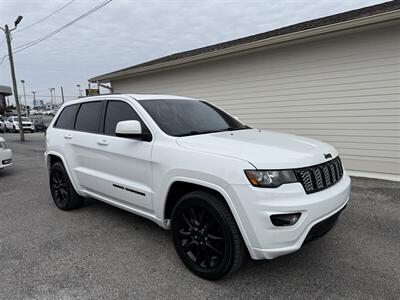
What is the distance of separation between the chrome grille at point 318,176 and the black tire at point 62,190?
3503mm

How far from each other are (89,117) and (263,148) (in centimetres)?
267

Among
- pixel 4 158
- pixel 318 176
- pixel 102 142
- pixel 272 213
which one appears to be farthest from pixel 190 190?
pixel 4 158

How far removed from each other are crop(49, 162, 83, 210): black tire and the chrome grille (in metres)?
3.50

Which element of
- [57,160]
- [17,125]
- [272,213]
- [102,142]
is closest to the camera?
[272,213]

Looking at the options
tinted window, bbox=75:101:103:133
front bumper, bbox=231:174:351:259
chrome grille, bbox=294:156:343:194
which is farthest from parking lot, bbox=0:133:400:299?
tinted window, bbox=75:101:103:133

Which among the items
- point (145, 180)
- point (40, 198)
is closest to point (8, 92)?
point (40, 198)

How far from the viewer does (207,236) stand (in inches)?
112

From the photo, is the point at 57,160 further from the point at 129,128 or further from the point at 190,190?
the point at 190,190

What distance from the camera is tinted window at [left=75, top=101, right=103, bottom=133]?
4.18 metres

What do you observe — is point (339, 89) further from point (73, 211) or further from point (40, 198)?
point (40, 198)

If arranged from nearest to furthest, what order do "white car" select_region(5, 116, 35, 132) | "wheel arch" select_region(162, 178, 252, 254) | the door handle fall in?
"wheel arch" select_region(162, 178, 252, 254), the door handle, "white car" select_region(5, 116, 35, 132)

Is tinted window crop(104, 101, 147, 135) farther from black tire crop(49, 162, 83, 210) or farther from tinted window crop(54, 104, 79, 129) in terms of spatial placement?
black tire crop(49, 162, 83, 210)

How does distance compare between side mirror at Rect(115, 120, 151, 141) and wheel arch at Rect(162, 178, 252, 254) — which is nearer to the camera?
wheel arch at Rect(162, 178, 252, 254)

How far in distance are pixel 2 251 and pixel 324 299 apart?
3.46m
